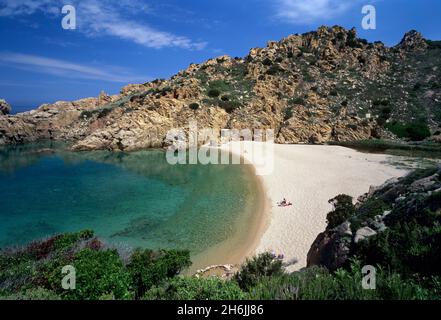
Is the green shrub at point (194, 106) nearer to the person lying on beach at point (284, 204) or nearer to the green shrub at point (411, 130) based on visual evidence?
the green shrub at point (411, 130)

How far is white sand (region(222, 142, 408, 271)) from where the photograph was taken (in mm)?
14880

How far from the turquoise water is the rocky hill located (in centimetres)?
1537

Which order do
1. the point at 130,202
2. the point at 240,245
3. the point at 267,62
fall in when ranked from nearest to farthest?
the point at 240,245 → the point at 130,202 → the point at 267,62

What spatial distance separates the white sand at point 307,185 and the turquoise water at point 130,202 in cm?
208

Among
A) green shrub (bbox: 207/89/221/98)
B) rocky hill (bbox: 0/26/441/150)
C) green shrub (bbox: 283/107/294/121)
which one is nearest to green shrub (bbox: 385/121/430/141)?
rocky hill (bbox: 0/26/441/150)

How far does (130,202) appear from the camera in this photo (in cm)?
2245

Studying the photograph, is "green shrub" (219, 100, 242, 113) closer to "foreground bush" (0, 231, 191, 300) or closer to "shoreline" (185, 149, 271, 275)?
"shoreline" (185, 149, 271, 275)

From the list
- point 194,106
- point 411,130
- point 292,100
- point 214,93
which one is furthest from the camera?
point 214,93

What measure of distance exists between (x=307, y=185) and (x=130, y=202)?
14.0 meters

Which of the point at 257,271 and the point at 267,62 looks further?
the point at 267,62

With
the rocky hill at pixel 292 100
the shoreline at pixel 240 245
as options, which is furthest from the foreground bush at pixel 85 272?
the rocky hill at pixel 292 100

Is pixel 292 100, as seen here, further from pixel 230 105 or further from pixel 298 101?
pixel 230 105

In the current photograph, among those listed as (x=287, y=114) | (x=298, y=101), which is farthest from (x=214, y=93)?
(x=298, y=101)

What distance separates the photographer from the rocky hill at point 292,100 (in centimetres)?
4700
